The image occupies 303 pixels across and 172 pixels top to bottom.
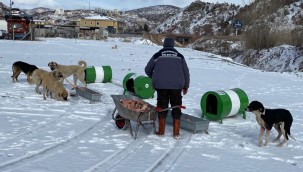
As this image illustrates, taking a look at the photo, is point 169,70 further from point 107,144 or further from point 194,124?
point 107,144

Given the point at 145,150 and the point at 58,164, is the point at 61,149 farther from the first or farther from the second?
the point at 145,150

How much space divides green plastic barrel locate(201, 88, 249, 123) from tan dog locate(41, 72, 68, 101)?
4209 mm

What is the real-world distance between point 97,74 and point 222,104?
257 inches

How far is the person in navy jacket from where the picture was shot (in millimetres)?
7504

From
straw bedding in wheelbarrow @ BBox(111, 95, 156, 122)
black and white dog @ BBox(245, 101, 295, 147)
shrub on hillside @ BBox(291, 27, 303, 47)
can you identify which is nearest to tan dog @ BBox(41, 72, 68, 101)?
straw bedding in wheelbarrow @ BBox(111, 95, 156, 122)

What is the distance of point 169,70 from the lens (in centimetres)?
750

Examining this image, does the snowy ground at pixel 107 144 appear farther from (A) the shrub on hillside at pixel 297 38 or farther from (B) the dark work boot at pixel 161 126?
(A) the shrub on hillside at pixel 297 38

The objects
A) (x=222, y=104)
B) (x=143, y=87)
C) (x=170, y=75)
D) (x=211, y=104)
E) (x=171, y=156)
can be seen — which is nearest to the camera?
(x=171, y=156)

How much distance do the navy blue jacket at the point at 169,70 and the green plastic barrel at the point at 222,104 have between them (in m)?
1.77

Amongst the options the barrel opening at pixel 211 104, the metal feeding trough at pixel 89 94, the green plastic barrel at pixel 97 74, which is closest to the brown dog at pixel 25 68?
the green plastic barrel at pixel 97 74

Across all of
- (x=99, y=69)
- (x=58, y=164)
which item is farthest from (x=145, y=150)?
(x=99, y=69)

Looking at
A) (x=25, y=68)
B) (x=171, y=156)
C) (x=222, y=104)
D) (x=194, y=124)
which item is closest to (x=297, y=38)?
(x=25, y=68)

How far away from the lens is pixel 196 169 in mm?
6078

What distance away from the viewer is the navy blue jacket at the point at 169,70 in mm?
7496
